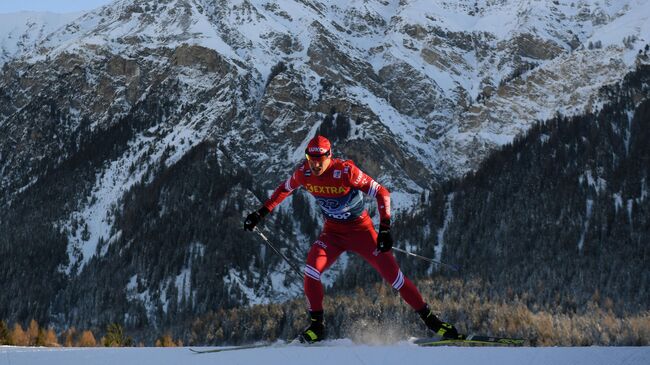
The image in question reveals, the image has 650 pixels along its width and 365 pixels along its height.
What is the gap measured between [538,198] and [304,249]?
2231 inches

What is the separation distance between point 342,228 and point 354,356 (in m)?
3.28

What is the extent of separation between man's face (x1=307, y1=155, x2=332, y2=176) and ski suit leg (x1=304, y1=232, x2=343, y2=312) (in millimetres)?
1260

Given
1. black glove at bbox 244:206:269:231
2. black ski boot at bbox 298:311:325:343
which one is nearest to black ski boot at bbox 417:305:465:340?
black ski boot at bbox 298:311:325:343

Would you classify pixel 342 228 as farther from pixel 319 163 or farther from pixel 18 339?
pixel 18 339

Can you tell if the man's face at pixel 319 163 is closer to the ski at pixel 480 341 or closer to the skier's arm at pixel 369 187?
the skier's arm at pixel 369 187

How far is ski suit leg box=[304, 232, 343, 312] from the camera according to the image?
1041 cm

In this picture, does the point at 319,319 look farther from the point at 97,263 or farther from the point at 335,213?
the point at 97,263

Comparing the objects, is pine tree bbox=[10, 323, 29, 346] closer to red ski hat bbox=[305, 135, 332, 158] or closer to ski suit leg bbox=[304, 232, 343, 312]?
ski suit leg bbox=[304, 232, 343, 312]

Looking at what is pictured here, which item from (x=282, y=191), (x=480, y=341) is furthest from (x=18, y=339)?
(x=480, y=341)

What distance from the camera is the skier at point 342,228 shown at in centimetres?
1018

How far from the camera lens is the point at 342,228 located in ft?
35.2

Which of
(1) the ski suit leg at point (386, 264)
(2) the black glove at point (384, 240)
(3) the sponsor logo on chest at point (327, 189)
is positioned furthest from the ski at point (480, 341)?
(3) the sponsor logo on chest at point (327, 189)

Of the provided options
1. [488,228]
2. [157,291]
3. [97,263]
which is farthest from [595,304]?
[97,263]

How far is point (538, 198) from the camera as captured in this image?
143625mm
